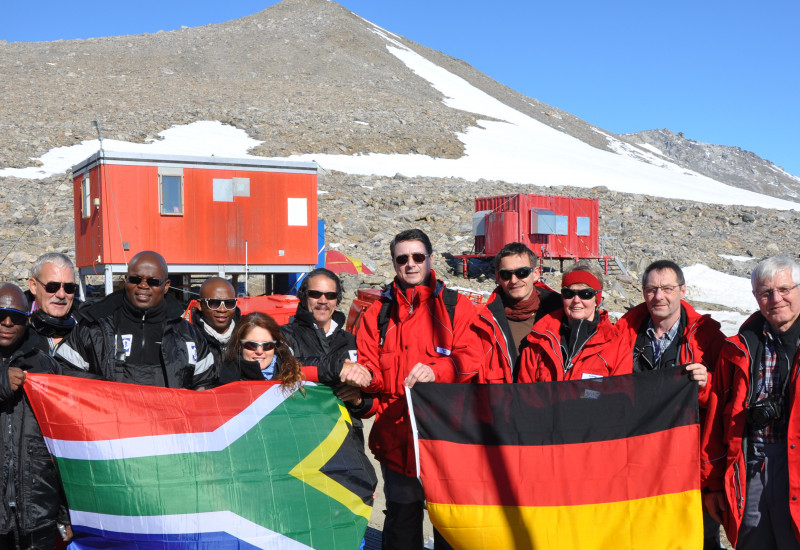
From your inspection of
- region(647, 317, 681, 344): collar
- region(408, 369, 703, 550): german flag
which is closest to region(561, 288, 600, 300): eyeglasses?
region(647, 317, 681, 344): collar

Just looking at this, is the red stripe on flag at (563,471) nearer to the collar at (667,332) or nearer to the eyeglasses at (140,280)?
the collar at (667,332)

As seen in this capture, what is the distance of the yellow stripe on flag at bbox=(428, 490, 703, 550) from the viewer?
13.6 ft

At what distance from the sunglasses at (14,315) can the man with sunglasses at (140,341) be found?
296mm

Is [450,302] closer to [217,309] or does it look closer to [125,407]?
[125,407]

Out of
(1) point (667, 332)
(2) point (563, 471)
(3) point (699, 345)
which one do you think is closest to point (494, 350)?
(2) point (563, 471)

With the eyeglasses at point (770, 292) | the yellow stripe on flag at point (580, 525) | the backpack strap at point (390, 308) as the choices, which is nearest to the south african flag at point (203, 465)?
the backpack strap at point (390, 308)

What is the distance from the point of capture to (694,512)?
4160mm

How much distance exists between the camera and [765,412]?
3684 millimetres

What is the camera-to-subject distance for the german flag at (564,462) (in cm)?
418

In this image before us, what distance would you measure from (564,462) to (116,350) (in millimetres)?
2653

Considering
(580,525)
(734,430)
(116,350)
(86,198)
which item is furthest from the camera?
(86,198)

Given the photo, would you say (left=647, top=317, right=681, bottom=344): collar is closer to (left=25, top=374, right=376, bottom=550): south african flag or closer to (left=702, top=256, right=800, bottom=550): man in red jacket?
(left=702, top=256, right=800, bottom=550): man in red jacket

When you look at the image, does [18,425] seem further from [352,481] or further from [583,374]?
[583,374]

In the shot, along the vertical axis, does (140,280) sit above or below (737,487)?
above
